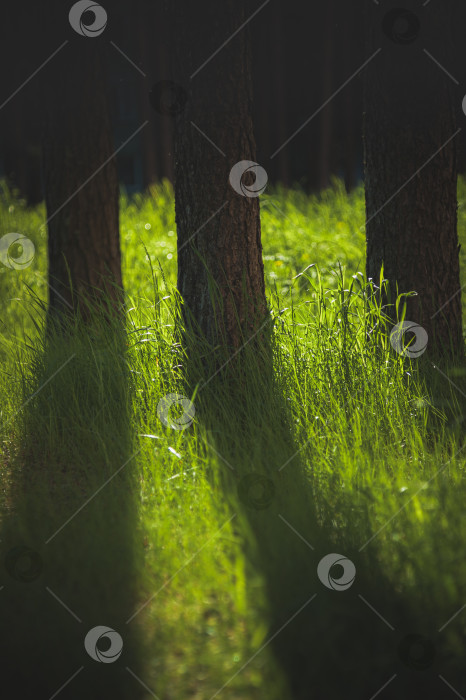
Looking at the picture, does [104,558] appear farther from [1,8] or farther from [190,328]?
[1,8]

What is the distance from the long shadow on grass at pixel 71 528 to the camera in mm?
2299

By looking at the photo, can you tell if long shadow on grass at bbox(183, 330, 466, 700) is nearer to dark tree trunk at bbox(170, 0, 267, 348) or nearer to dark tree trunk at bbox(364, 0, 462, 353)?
dark tree trunk at bbox(170, 0, 267, 348)

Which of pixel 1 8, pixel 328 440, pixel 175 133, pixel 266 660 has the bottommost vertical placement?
pixel 266 660

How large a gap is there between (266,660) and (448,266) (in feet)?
10.2

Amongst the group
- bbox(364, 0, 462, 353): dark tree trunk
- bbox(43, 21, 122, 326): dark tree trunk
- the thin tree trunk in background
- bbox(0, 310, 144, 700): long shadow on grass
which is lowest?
bbox(0, 310, 144, 700): long shadow on grass

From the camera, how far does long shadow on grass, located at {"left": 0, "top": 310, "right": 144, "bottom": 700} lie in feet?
7.54

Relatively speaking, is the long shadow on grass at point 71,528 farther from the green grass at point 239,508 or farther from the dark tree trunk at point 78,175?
the dark tree trunk at point 78,175

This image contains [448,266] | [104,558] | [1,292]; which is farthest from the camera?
[1,292]

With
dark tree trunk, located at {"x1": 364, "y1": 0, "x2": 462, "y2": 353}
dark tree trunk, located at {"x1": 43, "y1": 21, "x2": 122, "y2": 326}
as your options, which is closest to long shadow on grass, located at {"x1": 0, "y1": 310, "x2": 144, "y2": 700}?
dark tree trunk, located at {"x1": 43, "y1": 21, "x2": 122, "y2": 326}

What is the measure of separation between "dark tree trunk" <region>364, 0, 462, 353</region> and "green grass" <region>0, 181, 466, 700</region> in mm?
354

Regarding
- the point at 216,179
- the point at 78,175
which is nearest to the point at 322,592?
the point at 216,179

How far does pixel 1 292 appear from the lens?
8.52 meters

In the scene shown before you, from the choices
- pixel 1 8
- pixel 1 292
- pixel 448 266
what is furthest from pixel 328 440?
pixel 1 8

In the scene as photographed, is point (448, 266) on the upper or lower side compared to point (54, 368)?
upper
